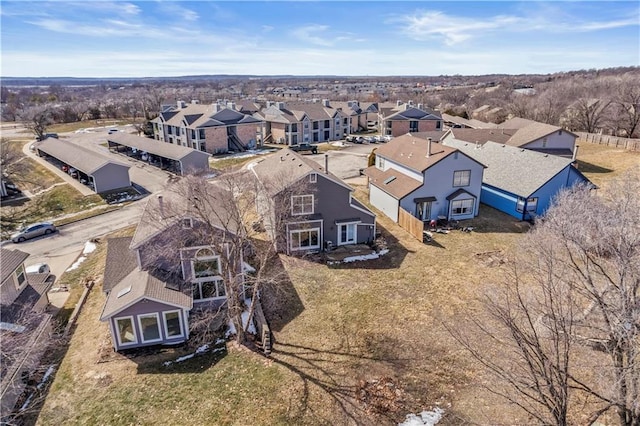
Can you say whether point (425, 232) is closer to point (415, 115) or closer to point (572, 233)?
point (572, 233)

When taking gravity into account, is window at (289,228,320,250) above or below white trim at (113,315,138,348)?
above

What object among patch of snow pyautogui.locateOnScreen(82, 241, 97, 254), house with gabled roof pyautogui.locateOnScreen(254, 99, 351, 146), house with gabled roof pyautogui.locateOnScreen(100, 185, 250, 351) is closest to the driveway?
house with gabled roof pyautogui.locateOnScreen(254, 99, 351, 146)

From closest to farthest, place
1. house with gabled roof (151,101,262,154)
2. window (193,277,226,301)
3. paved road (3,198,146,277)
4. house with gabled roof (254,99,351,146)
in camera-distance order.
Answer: window (193,277,226,301)
paved road (3,198,146,277)
house with gabled roof (151,101,262,154)
house with gabled roof (254,99,351,146)

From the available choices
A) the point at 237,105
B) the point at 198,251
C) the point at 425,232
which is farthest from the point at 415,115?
the point at 198,251

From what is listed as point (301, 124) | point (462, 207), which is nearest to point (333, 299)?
point (462, 207)

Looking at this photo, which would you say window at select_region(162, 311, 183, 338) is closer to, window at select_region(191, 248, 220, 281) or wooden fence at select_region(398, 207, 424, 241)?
window at select_region(191, 248, 220, 281)

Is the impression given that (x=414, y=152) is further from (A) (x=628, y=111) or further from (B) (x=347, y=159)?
(A) (x=628, y=111)

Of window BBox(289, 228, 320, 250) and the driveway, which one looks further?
the driveway
